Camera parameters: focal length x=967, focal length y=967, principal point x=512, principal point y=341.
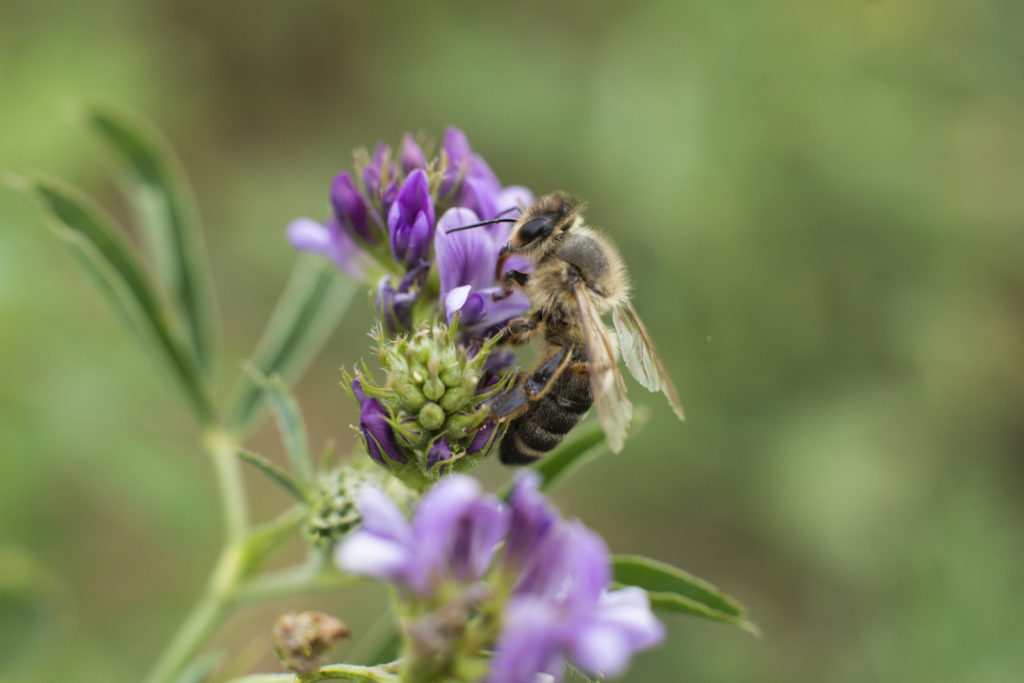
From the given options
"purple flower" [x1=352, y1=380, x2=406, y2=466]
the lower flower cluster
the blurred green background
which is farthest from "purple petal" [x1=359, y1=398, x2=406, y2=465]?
the blurred green background

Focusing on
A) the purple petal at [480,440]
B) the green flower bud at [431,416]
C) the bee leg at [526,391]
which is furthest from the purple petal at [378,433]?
the bee leg at [526,391]

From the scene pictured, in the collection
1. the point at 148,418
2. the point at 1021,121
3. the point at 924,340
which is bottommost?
the point at 148,418

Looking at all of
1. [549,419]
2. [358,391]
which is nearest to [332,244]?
[358,391]

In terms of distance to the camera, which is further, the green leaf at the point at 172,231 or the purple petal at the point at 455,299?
the green leaf at the point at 172,231

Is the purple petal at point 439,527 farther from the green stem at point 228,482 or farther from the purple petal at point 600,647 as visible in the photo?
the green stem at point 228,482

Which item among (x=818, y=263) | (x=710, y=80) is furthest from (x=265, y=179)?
(x=818, y=263)

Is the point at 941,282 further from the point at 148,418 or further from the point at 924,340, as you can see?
the point at 148,418
